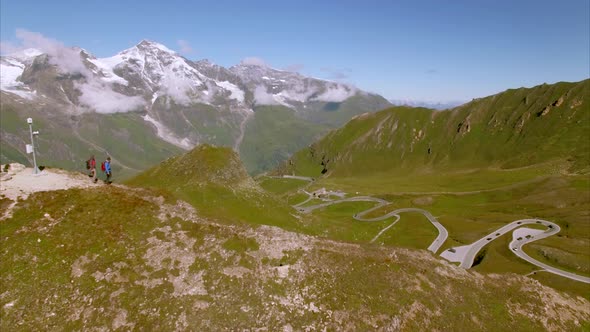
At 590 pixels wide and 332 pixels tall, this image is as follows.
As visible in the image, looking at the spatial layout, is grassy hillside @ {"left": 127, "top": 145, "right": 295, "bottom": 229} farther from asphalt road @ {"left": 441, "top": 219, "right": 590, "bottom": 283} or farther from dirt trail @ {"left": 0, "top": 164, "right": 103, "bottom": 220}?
asphalt road @ {"left": 441, "top": 219, "right": 590, "bottom": 283}

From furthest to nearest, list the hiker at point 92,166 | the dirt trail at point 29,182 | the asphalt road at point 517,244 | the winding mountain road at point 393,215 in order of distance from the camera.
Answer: the winding mountain road at point 393,215 < the asphalt road at point 517,244 < the hiker at point 92,166 < the dirt trail at point 29,182

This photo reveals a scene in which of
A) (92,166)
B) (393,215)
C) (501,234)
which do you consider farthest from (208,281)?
(393,215)

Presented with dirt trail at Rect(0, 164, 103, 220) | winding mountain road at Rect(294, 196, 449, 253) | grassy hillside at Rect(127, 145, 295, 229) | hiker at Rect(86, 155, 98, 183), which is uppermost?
hiker at Rect(86, 155, 98, 183)

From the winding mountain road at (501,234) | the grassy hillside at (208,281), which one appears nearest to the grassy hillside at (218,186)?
the grassy hillside at (208,281)

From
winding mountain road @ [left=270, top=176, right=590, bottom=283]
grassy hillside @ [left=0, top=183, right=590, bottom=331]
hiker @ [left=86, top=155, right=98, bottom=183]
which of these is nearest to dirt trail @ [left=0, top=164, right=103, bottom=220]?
hiker @ [left=86, top=155, right=98, bottom=183]

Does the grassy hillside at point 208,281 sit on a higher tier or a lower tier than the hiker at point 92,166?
lower

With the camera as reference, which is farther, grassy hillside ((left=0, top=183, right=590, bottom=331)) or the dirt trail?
the dirt trail

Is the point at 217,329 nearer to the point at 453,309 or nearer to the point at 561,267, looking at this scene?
the point at 453,309

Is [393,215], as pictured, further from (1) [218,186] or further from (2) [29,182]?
(2) [29,182]

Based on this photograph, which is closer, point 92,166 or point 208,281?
point 208,281

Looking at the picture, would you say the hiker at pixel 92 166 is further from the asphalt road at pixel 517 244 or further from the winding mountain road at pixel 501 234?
the asphalt road at pixel 517 244
